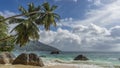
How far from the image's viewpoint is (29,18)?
2980 centimetres

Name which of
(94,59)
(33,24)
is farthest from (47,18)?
(94,59)

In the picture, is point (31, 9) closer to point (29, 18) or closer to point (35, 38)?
point (29, 18)

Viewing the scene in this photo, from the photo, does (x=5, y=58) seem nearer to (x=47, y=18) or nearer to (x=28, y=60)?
(x=28, y=60)

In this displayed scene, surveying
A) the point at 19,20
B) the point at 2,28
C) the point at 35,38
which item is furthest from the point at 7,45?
the point at 35,38

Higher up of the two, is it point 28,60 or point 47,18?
point 47,18

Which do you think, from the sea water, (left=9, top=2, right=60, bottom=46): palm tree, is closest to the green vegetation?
(left=9, top=2, right=60, bottom=46): palm tree

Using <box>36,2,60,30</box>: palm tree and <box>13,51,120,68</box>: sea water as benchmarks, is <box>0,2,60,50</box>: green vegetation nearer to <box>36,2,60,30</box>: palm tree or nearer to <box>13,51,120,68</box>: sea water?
<box>36,2,60,30</box>: palm tree

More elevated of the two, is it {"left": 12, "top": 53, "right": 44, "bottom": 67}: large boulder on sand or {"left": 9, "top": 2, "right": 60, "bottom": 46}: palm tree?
{"left": 9, "top": 2, "right": 60, "bottom": 46}: palm tree

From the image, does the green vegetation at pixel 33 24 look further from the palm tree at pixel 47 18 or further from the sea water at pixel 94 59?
the sea water at pixel 94 59

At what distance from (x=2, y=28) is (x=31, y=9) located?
22.4 ft

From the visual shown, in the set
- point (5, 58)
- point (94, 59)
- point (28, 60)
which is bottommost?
point (28, 60)

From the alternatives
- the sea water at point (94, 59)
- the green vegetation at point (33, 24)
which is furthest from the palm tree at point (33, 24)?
the sea water at point (94, 59)

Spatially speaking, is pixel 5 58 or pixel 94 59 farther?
pixel 94 59

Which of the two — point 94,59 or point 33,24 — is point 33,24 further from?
point 94,59
